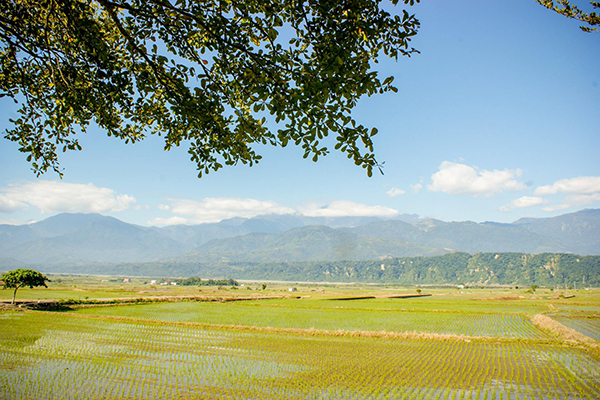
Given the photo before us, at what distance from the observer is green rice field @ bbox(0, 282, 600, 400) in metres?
13.4

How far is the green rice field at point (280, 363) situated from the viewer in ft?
43.8

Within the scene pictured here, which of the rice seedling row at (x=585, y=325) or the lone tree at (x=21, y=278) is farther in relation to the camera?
the lone tree at (x=21, y=278)

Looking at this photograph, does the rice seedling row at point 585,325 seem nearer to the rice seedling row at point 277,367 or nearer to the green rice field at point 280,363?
the green rice field at point 280,363

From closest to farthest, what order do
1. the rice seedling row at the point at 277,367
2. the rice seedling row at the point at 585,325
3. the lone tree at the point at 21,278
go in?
the rice seedling row at the point at 277,367 < the rice seedling row at the point at 585,325 < the lone tree at the point at 21,278

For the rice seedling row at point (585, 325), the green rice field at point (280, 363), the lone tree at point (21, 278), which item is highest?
the lone tree at point (21, 278)

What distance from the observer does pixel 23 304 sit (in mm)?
40625

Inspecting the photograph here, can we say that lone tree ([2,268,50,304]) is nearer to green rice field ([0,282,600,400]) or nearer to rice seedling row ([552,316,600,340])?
green rice field ([0,282,600,400])

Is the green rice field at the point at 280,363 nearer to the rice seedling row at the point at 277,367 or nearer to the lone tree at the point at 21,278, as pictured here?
the rice seedling row at the point at 277,367

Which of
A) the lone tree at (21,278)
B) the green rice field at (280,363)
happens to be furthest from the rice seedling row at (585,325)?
the lone tree at (21,278)

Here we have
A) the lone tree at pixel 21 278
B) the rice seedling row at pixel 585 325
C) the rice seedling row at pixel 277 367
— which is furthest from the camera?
the lone tree at pixel 21 278

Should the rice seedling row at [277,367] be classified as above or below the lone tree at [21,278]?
below

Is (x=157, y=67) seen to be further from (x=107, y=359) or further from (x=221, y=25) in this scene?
(x=107, y=359)

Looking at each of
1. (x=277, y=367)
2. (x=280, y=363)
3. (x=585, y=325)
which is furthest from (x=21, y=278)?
(x=585, y=325)

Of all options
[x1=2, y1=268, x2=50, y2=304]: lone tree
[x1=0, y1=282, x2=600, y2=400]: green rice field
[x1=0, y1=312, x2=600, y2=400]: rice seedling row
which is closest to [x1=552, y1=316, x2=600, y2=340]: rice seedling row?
[x1=0, y1=282, x2=600, y2=400]: green rice field
